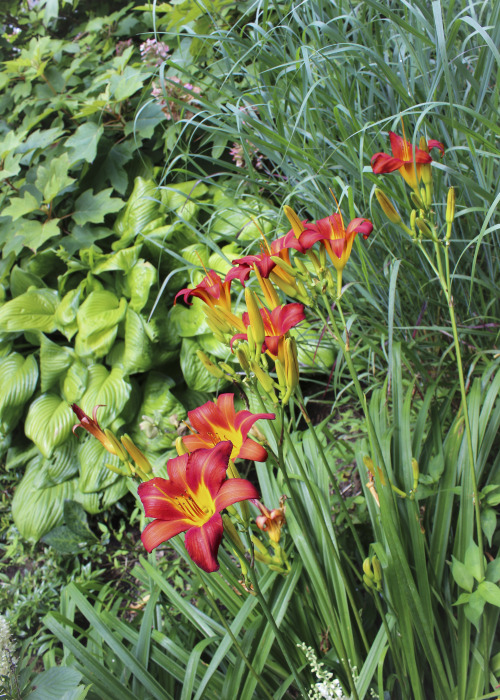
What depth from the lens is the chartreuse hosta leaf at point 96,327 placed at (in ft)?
7.02

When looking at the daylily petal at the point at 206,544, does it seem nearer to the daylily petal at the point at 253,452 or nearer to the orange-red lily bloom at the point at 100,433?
the daylily petal at the point at 253,452

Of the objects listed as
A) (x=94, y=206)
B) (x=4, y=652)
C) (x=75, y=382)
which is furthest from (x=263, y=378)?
(x=94, y=206)

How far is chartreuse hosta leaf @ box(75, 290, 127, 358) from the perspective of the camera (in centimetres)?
A: 214

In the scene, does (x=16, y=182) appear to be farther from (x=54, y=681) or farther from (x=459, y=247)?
(x=54, y=681)

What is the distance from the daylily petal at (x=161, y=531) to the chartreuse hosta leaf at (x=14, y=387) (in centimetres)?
184

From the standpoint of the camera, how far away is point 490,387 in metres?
1.10

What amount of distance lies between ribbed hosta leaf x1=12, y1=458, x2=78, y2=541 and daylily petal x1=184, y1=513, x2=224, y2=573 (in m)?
1.76

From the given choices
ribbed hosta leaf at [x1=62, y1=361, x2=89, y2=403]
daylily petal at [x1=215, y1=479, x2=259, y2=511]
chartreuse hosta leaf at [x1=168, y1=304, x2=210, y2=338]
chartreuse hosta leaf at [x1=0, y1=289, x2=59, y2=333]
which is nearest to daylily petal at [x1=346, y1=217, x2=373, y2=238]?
daylily petal at [x1=215, y1=479, x2=259, y2=511]

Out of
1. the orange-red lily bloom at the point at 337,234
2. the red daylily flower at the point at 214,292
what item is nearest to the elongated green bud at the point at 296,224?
the orange-red lily bloom at the point at 337,234

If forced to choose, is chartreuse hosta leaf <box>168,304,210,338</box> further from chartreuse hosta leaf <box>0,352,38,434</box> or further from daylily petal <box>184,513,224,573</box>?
daylily petal <box>184,513,224,573</box>

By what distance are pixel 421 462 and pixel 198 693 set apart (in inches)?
26.7

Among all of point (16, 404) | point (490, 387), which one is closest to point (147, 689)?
point (490, 387)

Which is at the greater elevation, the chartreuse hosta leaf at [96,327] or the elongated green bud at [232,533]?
the elongated green bud at [232,533]

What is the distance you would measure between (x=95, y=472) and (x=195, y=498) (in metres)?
1.55
